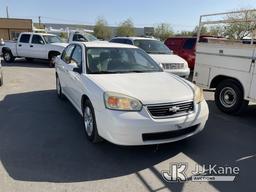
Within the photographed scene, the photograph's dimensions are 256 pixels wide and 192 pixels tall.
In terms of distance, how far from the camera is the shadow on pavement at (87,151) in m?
3.36

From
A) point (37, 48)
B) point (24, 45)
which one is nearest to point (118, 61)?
point (37, 48)

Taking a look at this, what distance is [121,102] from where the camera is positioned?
358cm

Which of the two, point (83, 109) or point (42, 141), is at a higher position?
point (83, 109)

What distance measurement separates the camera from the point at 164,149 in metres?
4.07

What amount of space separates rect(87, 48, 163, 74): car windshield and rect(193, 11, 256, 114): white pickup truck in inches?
65.1

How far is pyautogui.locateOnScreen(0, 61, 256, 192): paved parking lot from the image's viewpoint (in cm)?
316

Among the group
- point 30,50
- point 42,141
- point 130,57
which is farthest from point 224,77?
point 30,50

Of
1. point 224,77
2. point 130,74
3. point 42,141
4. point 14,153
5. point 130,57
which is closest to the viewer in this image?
point 14,153

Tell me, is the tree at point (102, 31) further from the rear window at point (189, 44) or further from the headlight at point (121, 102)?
the headlight at point (121, 102)

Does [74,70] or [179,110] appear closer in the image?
[179,110]

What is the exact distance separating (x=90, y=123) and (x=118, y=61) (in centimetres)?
143

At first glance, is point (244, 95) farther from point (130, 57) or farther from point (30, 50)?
point (30, 50)

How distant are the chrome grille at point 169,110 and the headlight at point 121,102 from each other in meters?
0.18

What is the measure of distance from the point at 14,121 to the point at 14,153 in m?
1.55
